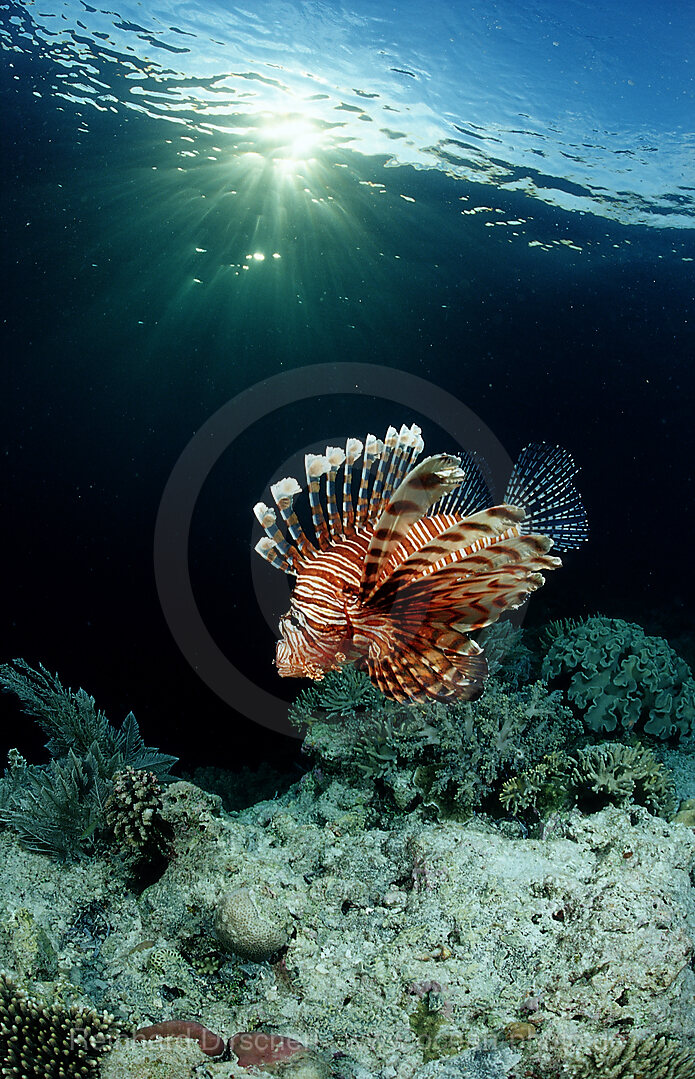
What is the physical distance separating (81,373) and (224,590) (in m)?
12.1

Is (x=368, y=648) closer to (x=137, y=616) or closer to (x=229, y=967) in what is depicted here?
(x=229, y=967)

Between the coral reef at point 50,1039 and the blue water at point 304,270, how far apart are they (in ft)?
37.8

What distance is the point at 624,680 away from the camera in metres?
5.29

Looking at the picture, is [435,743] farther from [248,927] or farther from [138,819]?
[138,819]

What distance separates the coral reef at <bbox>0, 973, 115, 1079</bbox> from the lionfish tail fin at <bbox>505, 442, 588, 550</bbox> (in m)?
3.47

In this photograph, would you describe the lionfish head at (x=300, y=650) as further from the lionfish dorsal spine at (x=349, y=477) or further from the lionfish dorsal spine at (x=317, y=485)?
the lionfish dorsal spine at (x=349, y=477)

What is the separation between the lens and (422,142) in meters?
10.9

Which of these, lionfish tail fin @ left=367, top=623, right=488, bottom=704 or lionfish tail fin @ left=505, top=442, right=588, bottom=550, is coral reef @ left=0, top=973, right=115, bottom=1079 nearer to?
lionfish tail fin @ left=367, top=623, right=488, bottom=704

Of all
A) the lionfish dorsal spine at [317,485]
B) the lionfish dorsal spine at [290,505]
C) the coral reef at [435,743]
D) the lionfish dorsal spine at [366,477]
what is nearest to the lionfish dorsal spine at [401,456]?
the lionfish dorsal spine at [366,477]

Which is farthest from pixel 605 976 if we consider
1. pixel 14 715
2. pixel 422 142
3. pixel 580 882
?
pixel 14 715

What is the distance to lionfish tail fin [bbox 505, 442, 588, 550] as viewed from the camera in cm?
374

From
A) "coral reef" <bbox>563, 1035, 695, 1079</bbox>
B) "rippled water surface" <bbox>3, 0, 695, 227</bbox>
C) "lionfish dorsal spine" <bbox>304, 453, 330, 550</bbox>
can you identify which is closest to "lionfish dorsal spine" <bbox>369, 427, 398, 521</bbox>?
"lionfish dorsal spine" <bbox>304, 453, 330, 550</bbox>

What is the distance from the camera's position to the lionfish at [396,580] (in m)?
2.50

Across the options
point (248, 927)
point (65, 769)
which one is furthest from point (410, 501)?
point (65, 769)
